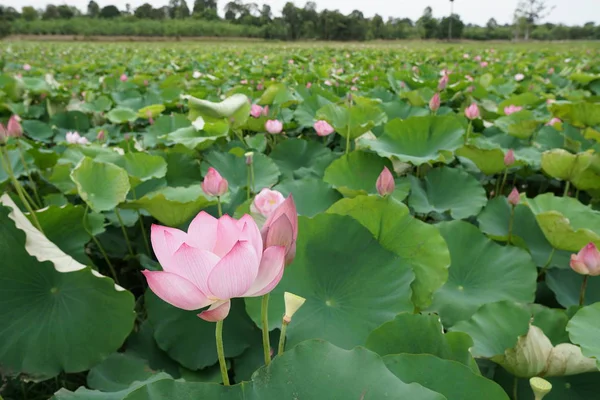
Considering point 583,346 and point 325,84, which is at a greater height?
point 325,84

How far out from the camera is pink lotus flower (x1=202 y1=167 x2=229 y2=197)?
1011 millimetres

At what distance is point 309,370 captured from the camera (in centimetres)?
49

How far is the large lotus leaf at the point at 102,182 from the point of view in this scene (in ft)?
3.67

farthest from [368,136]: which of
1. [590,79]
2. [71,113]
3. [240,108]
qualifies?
[590,79]

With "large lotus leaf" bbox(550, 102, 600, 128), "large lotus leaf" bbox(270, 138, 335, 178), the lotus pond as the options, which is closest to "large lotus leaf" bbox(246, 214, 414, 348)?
the lotus pond

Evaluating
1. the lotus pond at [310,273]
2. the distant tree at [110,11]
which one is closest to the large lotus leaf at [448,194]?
the lotus pond at [310,273]

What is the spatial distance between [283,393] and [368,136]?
1.31 m

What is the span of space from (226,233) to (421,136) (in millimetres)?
1242

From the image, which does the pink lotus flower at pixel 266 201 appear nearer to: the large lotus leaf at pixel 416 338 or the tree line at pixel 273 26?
the large lotus leaf at pixel 416 338

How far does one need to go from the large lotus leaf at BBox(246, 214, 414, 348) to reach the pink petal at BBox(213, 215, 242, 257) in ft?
1.30

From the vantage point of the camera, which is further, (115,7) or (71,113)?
(115,7)

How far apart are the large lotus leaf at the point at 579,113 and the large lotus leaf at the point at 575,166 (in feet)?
2.07

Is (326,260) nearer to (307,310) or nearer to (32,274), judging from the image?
(307,310)

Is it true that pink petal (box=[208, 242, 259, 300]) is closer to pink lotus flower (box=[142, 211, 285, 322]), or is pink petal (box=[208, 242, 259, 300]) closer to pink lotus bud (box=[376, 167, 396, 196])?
pink lotus flower (box=[142, 211, 285, 322])
